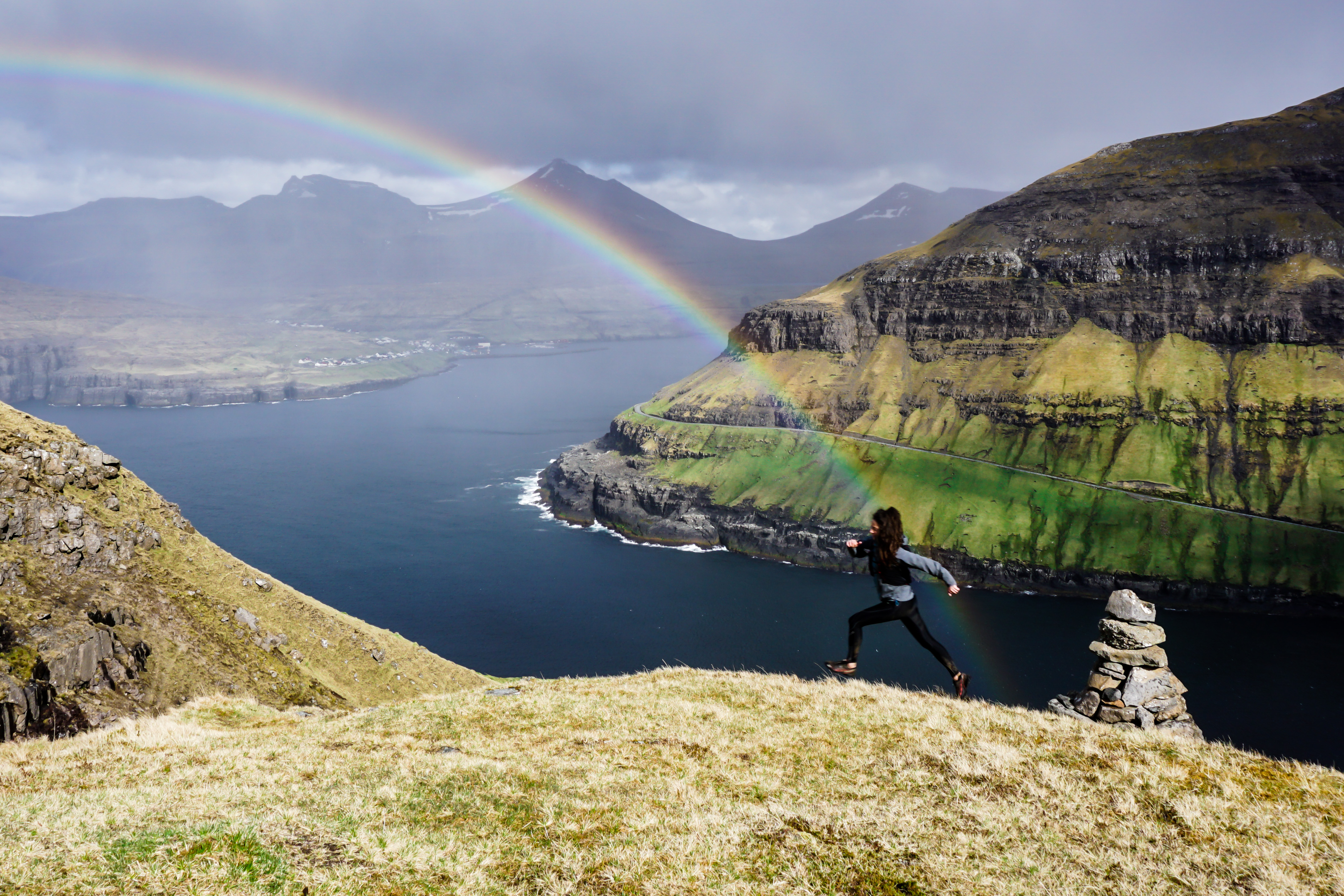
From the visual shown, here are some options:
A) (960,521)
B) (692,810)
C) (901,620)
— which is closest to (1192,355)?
(960,521)

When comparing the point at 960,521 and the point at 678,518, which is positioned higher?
the point at 960,521

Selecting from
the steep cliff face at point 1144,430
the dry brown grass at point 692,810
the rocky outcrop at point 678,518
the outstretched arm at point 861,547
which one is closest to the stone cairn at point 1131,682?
the dry brown grass at point 692,810

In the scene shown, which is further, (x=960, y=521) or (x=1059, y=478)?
(x=1059, y=478)

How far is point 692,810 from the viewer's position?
1294 centimetres

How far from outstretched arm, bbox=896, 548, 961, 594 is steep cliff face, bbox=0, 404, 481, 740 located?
83.0 ft

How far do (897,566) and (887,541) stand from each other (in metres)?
0.59

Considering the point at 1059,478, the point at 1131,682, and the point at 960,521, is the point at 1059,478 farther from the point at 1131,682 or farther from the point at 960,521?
the point at 1131,682

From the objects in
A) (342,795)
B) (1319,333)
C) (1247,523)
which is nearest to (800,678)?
(342,795)

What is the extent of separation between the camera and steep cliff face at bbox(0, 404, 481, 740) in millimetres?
28219

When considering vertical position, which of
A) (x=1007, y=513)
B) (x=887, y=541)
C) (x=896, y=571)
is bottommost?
(x=1007, y=513)

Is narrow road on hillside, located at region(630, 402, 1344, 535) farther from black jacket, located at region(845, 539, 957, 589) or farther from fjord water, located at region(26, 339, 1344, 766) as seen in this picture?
black jacket, located at region(845, 539, 957, 589)

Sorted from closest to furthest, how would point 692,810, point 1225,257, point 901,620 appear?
point 692,810, point 901,620, point 1225,257

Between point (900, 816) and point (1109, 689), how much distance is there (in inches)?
439

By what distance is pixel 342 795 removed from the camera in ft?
47.1
